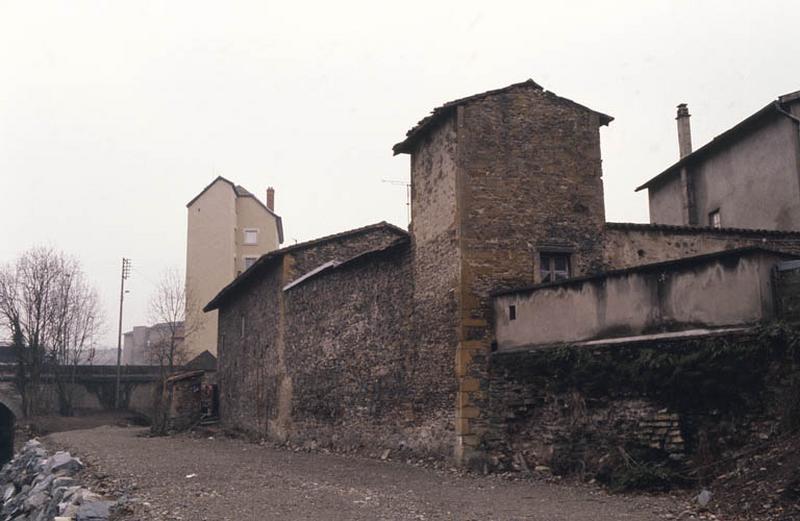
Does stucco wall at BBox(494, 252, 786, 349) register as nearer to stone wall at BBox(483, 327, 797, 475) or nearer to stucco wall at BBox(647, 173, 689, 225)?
stone wall at BBox(483, 327, 797, 475)

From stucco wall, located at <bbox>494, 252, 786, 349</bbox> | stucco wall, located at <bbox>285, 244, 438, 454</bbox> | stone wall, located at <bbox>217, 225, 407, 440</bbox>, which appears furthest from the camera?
stone wall, located at <bbox>217, 225, 407, 440</bbox>

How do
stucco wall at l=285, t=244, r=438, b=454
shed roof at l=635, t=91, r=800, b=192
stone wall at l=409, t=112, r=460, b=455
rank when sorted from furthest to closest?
shed roof at l=635, t=91, r=800, b=192, stucco wall at l=285, t=244, r=438, b=454, stone wall at l=409, t=112, r=460, b=455

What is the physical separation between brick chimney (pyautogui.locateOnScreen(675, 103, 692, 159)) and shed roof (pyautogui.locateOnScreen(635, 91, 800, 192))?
56.9 inches

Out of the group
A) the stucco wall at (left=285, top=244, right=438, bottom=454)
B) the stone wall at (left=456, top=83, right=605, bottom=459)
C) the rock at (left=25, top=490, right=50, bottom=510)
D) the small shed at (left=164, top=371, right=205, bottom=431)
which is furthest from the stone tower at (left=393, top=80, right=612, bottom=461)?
the small shed at (left=164, top=371, right=205, bottom=431)

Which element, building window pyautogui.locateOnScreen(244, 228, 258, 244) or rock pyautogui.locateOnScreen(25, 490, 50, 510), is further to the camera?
building window pyautogui.locateOnScreen(244, 228, 258, 244)

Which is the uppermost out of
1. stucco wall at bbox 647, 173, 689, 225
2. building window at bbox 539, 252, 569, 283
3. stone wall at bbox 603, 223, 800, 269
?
stucco wall at bbox 647, 173, 689, 225

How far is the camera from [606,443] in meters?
10.3

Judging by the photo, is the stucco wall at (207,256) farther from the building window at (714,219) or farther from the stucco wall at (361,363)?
the building window at (714,219)

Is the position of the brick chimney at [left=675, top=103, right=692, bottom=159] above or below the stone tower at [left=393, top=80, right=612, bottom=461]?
above

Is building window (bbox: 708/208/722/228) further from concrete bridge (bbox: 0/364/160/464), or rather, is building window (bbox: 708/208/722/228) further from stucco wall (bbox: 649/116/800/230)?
concrete bridge (bbox: 0/364/160/464)

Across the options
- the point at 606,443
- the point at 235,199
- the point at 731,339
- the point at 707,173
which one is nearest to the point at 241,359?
the point at 707,173

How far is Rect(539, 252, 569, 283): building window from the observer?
13.4 m

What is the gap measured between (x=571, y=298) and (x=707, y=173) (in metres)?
11.7

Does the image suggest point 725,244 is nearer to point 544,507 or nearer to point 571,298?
point 571,298
